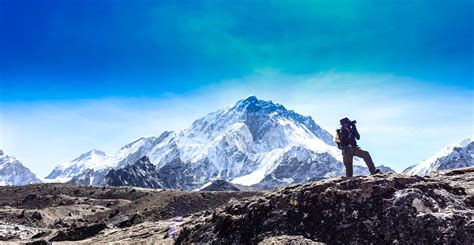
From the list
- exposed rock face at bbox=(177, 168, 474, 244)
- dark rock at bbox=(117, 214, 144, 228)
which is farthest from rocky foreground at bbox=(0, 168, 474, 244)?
dark rock at bbox=(117, 214, 144, 228)

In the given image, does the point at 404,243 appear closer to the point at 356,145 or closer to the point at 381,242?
the point at 381,242

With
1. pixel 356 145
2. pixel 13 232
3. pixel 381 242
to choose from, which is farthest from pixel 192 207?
pixel 381 242

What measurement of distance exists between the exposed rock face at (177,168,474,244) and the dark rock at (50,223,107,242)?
487 inches

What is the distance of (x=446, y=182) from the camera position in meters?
17.2

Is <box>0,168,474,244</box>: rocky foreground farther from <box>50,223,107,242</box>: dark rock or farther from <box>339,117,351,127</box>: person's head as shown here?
<box>50,223,107,242</box>: dark rock

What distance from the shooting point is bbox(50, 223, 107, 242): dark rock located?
92.6 feet

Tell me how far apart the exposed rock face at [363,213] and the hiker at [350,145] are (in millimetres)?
2918

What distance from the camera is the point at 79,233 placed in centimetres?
2869

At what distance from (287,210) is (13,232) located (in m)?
29.4

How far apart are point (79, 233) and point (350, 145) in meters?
17.8

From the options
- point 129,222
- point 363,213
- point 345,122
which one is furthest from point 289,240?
point 129,222

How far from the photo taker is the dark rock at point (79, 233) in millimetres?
28234

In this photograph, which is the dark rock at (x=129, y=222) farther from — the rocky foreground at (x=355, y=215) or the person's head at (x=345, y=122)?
the person's head at (x=345, y=122)

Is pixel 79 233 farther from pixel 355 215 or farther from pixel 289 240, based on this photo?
pixel 355 215
